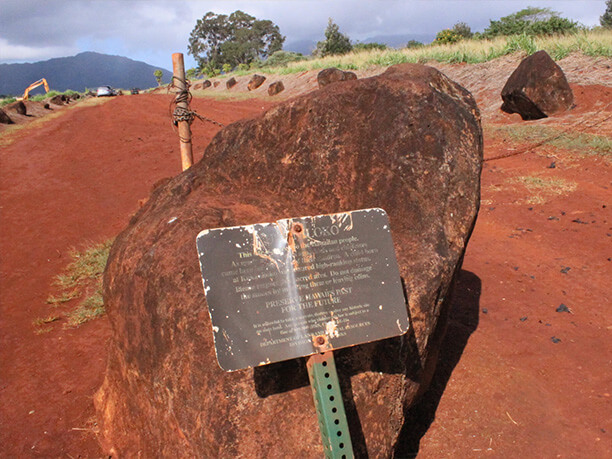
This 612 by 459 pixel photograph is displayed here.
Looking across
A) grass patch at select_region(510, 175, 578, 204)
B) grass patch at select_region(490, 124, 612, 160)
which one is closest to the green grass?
grass patch at select_region(490, 124, 612, 160)

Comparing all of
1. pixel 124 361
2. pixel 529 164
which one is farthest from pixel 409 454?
pixel 529 164

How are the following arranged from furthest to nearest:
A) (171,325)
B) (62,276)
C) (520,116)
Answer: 1. (520,116)
2. (62,276)
3. (171,325)

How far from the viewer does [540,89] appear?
1141 centimetres

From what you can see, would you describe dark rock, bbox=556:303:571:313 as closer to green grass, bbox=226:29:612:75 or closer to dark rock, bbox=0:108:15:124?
green grass, bbox=226:29:612:75

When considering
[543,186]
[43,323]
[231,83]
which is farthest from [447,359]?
[231,83]

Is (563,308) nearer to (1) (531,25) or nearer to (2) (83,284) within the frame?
(2) (83,284)

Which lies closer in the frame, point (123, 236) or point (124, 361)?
point (124, 361)

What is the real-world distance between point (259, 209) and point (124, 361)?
1.22m

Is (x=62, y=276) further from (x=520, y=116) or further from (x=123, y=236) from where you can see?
(x=520, y=116)

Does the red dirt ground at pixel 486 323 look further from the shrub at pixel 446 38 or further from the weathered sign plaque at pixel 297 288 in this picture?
the shrub at pixel 446 38

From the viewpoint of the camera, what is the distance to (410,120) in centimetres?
308

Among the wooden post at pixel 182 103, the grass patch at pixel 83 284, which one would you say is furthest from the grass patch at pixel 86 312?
the wooden post at pixel 182 103

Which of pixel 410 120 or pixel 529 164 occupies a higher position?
pixel 410 120

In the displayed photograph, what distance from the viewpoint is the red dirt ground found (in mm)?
3129
